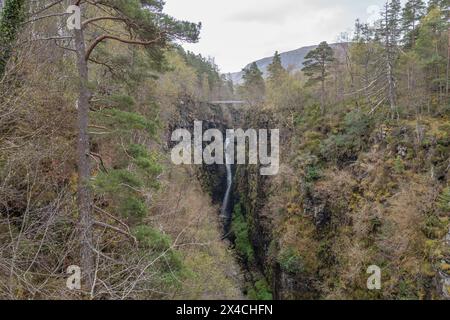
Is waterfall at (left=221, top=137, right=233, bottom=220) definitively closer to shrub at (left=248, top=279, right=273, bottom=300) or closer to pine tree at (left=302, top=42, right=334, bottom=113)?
shrub at (left=248, top=279, right=273, bottom=300)

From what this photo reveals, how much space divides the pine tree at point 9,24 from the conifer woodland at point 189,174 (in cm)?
3

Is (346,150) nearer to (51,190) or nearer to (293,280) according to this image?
(293,280)

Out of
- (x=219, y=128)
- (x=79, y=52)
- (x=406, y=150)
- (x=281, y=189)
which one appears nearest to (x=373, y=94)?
(x=406, y=150)

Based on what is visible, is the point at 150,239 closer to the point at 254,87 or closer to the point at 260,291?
the point at 260,291

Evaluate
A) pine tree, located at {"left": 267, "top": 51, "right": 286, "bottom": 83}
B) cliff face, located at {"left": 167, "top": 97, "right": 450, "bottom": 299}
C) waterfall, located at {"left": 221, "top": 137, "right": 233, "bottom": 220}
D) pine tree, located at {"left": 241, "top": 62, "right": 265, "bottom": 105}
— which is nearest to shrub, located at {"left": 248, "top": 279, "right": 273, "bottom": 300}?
cliff face, located at {"left": 167, "top": 97, "right": 450, "bottom": 299}

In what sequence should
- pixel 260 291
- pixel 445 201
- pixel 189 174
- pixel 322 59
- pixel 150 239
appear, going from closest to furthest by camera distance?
pixel 150 239
pixel 445 201
pixel 260 291
pixel 189 174
pixel 322 59

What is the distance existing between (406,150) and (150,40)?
14.3 m

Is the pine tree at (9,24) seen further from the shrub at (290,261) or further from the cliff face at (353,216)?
the shrub at (290,261)

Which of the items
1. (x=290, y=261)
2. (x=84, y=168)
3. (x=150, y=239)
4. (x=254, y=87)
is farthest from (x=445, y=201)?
(x=254, y=87)

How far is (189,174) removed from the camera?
23750 mm

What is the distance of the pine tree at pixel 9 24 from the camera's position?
6914 millimetres

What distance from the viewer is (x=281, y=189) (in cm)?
2084

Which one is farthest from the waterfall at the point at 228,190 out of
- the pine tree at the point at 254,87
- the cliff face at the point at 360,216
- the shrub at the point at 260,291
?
the shrub at the point at 260,291

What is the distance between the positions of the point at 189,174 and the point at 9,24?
57.2ft
